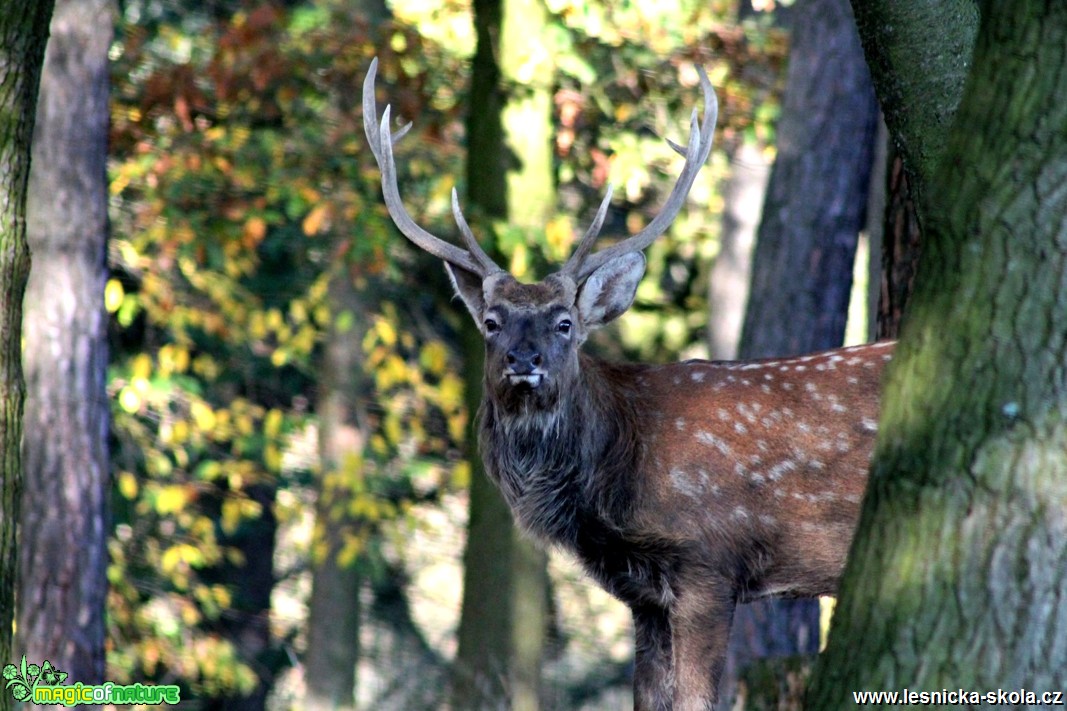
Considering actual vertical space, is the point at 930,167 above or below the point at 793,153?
below

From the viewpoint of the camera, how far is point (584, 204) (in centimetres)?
1543

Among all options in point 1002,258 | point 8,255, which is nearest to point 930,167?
point 1002,258

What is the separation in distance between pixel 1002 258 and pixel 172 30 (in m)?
11.3

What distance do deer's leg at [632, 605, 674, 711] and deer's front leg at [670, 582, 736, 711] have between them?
224mm

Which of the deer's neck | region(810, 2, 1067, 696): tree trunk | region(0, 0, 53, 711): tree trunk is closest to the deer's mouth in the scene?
the deer's neck

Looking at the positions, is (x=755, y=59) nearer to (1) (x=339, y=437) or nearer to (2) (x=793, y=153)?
(2) (x=793, y=153)

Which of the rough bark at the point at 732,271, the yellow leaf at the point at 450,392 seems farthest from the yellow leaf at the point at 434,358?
the rough bark at the point at 732,271

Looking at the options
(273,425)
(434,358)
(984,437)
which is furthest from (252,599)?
(984,437)

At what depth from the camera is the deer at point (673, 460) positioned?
633 cm

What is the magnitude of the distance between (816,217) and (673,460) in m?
4.04

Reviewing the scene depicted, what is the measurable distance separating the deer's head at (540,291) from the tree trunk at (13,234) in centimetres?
154

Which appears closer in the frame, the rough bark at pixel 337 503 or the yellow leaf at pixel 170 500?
the yellow leaf at pixel 170 500

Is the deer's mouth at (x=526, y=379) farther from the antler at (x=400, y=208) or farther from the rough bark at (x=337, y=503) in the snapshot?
the rough bark at (x=337, y=503)

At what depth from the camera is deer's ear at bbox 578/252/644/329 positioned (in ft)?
23.4
